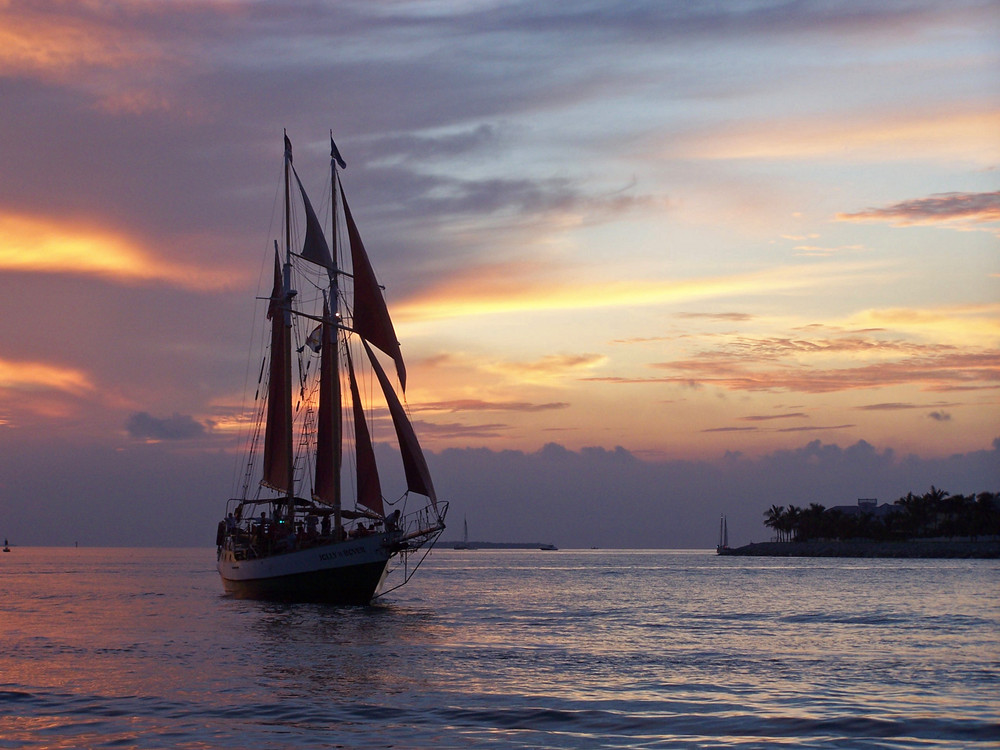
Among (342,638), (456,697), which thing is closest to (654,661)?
(456,697)

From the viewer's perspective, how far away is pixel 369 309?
5847 cm

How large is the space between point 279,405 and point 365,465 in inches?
494

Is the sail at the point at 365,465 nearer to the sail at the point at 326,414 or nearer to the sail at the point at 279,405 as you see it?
the sail at the point at 326,414

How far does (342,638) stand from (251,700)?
53.5 feet

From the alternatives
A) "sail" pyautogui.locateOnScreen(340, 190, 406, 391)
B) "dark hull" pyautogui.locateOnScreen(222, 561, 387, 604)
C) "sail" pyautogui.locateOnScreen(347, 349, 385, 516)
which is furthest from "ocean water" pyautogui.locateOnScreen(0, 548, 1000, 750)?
"sail" pyautogui.locateOnScreen(340, 190, 406, 391)

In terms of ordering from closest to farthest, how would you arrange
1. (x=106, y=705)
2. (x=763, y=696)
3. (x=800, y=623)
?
(x=106, y=705)
(x=763, y=696)
(x=800, y=623)

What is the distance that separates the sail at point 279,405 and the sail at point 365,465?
356 inches

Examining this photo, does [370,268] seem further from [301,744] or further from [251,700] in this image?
[301,744]

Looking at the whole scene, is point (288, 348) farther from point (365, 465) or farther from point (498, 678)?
point (498, 678)

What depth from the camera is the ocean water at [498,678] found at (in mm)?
22031

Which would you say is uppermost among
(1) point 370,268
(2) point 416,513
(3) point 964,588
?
(1) point 370,268

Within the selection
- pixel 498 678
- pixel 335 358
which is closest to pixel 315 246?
pixel 335 358

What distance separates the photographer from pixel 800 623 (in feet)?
168

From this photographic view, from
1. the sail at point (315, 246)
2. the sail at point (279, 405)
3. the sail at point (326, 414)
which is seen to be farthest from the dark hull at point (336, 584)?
the sail at point (315, 246)
